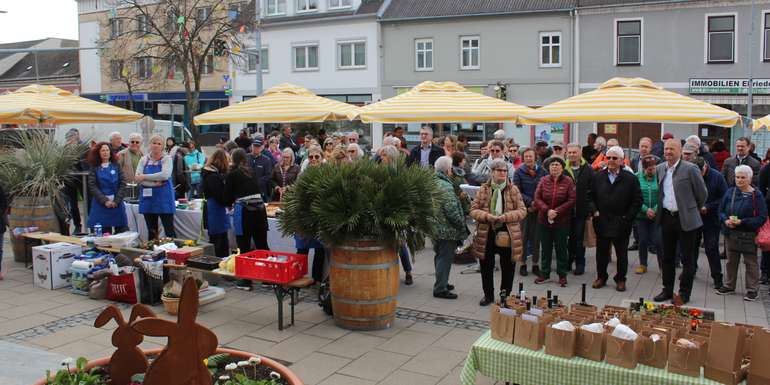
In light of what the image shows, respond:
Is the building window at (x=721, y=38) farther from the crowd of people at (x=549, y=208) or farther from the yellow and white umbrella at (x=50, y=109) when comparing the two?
the yellow and white umbrella at (x=50, y=109)

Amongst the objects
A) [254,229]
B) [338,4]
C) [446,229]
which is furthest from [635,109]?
[338,4]

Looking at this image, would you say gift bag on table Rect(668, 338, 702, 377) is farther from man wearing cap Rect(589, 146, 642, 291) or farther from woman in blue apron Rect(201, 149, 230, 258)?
woman in blue apron Rect(201, 149, 230, 258)

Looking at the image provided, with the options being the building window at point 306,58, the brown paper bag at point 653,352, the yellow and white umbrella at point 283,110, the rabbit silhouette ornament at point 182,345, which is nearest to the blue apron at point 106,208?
the yellow and white umbrella at point 283,110

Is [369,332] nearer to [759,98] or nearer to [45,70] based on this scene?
[759,98]

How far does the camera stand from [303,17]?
36250 millimetres

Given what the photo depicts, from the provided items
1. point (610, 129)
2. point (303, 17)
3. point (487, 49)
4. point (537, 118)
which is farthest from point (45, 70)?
point (537, 118)

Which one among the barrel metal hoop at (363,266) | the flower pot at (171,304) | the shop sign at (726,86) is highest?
the shop sign at (726,86)

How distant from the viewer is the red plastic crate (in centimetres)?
666

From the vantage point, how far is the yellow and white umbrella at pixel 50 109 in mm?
11133

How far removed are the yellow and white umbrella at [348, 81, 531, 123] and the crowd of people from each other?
20.3 inches

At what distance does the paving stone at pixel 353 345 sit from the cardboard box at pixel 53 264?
4208 mm

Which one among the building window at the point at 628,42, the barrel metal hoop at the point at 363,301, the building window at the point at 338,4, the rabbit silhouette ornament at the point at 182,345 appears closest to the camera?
the rabbit silhouette ornament at the point at 182,345

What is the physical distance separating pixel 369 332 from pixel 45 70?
54.8m

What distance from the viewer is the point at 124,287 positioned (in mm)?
7902
